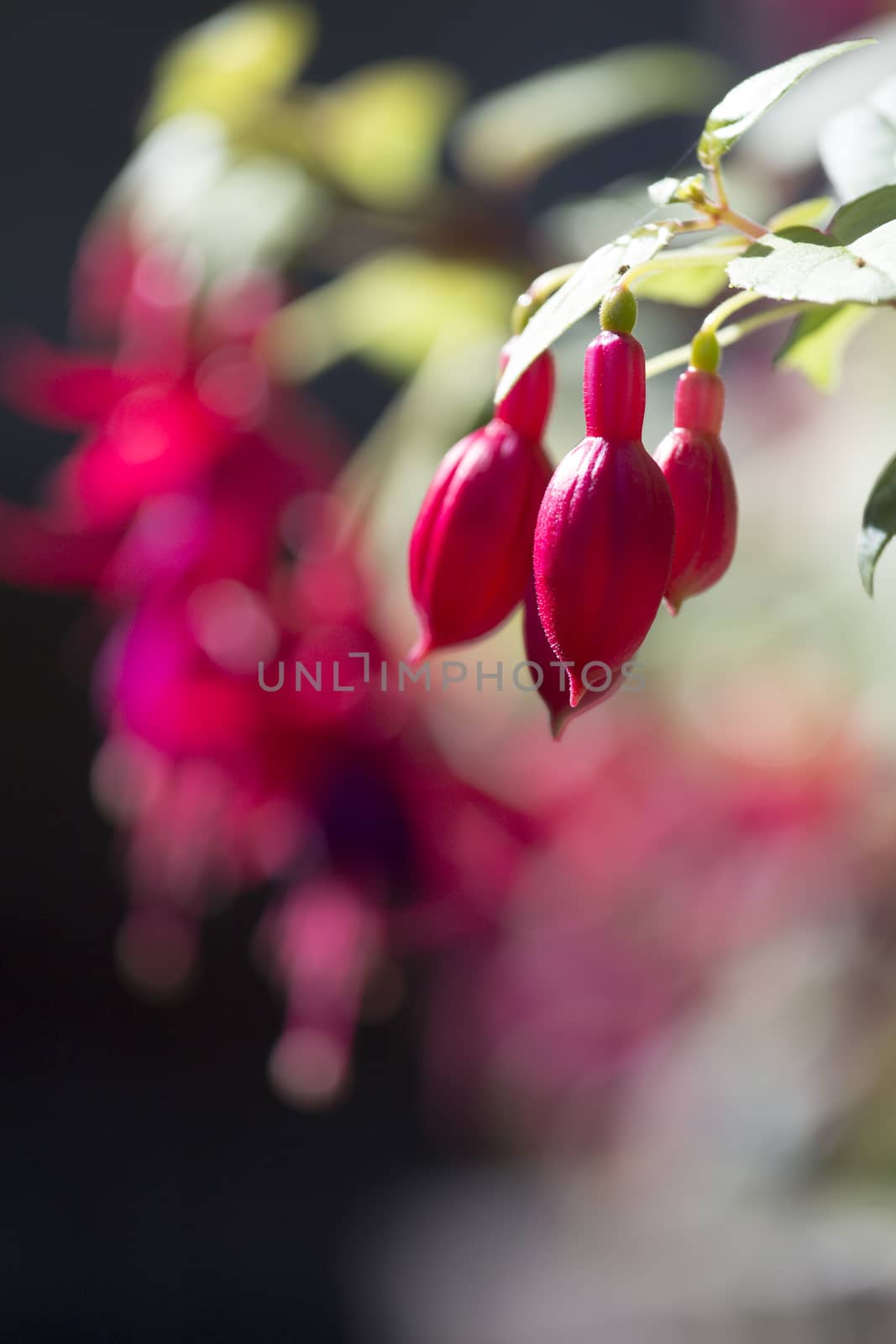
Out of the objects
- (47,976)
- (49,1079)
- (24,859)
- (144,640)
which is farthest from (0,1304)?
(144,640)

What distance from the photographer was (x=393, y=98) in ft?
1.47

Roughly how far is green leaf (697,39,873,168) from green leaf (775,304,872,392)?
34 millimetres

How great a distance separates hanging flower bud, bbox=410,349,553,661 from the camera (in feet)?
0.56

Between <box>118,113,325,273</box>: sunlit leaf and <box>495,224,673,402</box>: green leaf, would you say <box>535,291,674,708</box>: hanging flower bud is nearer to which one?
<box>495,224,673,402</box>: green leaf

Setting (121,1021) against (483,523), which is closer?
(483,523)

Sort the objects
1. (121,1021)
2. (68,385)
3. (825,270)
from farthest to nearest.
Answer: (121,1021)
(68,385)
(825,270)

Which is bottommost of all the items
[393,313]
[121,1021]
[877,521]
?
[121,1021]

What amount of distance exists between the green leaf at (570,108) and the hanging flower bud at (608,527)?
1.15 ft

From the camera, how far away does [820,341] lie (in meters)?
0.19

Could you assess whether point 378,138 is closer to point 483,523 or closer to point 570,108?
point 570,108

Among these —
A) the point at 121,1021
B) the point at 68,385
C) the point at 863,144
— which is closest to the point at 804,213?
the point at 863,144

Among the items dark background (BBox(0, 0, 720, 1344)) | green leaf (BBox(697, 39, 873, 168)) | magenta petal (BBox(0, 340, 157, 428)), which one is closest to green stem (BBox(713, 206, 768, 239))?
green leaf (BBox(697, 39, 873, 168))

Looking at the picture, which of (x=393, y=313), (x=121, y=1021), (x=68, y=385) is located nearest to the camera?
(x=68, y=385)

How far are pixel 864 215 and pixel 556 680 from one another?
6cm
